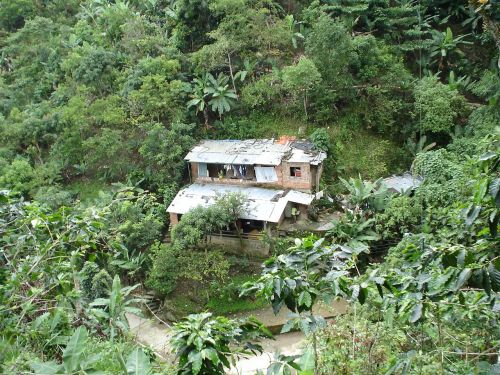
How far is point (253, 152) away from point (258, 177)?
906 millimetres

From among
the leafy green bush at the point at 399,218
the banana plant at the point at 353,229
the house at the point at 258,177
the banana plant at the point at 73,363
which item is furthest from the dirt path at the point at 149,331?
the banana plant at the point at 73,363

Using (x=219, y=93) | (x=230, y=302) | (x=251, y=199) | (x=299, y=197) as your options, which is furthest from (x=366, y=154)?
(x=230, y=302)

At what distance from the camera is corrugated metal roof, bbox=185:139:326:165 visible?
50.3ft

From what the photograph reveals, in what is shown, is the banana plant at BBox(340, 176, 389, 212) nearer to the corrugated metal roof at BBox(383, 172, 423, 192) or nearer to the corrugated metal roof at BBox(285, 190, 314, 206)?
the corrugated metal roof at BBox(383, 172, 423, 192)

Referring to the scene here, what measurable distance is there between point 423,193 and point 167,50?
10.8m

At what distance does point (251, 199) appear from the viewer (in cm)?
1493

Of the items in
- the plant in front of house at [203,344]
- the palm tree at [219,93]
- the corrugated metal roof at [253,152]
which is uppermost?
the plant in front of house at [203,344]

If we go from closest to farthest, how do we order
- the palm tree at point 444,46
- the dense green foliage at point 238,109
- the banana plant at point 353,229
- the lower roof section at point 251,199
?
1. the banana plant at point 353,229
2. the dense green foliage at point 238,109
3. the lower roof section at point 251,199
4. the palm tree at point 444,46

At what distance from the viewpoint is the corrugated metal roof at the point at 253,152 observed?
604 inches

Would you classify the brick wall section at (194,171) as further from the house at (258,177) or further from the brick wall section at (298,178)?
the brick wall section at (298,178)

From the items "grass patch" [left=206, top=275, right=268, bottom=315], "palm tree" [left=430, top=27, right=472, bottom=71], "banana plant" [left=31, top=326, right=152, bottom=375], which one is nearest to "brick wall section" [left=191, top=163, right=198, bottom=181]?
"grass patch" [left=206, top=275, right=268, bottom=315]

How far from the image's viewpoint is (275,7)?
774 inches

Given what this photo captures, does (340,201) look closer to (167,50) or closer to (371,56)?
(371,56)

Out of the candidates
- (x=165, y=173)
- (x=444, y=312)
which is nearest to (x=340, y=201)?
(x=165, y=173)
